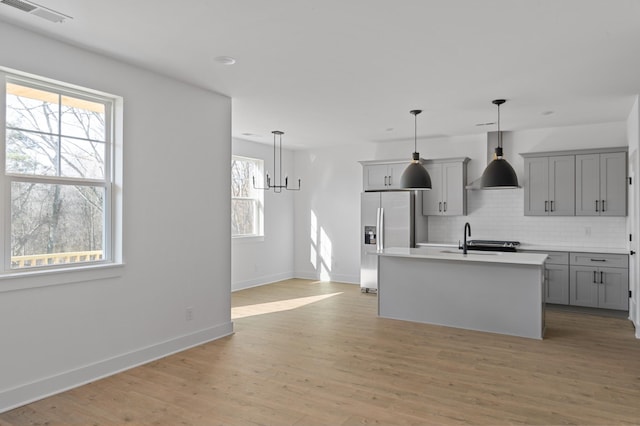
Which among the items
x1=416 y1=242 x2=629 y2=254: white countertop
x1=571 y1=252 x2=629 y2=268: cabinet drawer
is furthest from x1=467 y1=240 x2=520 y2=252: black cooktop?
x1=571 y1=252 x2=629 y2=268: cabinet drawer

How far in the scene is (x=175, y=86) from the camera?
168 inches

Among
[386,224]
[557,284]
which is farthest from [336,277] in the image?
[557,284]

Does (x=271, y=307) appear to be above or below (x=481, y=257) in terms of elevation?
below

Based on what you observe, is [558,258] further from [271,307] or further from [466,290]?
[271,307]

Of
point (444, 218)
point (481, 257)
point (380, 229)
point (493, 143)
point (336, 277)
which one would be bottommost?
point (336, 277)

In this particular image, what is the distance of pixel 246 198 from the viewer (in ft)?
26.2

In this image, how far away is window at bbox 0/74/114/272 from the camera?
315 centimetres

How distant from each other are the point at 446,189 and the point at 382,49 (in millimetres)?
4191

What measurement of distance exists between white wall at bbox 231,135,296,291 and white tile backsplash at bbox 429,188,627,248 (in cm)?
291

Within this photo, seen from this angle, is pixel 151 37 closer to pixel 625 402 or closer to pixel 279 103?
pixel 279 103

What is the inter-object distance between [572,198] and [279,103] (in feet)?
14.3

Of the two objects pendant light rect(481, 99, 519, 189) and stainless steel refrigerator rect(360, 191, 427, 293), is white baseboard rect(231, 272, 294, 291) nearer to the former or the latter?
stainless steel refrigerator rect(360, 191, 427, 293)

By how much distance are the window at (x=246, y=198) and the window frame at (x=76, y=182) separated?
3.86 metres

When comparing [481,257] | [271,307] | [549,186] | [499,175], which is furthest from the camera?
[549,186]
